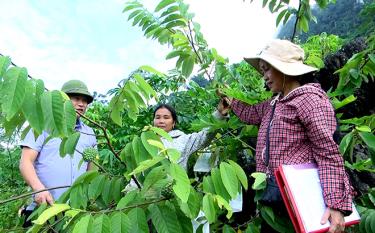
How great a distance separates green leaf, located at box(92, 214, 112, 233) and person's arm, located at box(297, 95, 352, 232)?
74 cm

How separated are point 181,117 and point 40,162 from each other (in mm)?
1638

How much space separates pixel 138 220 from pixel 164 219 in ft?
0.27

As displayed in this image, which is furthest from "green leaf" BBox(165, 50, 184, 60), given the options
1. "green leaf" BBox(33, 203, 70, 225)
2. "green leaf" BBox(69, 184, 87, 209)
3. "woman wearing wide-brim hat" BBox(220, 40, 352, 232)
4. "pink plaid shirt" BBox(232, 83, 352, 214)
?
"green leaf" BBox(33, 203, 70, 225)

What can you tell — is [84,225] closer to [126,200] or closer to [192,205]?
[126,200]

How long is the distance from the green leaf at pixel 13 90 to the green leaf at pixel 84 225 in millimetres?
353

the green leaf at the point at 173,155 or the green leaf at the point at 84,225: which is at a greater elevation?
the green leaf at the point at 173,155

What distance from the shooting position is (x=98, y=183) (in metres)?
1.60

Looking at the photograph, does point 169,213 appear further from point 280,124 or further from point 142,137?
point 280,124

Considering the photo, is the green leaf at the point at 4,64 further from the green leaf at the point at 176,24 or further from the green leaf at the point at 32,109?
the green leaf at the point at 176,24

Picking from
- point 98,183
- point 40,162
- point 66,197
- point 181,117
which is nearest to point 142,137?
point 98,183

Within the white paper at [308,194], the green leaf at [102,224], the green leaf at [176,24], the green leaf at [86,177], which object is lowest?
the white paper at [308,194]

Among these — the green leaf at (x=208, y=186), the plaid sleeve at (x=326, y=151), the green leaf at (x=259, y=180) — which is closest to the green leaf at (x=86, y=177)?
the green leaf at (x=208, y=186)

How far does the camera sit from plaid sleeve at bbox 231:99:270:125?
6.77 feet

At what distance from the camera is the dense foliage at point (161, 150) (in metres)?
1.25
